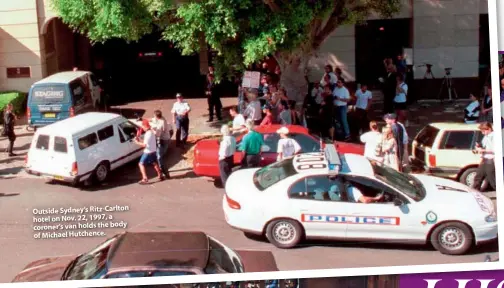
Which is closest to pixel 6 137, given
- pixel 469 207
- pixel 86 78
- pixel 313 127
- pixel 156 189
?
pixel 86 78

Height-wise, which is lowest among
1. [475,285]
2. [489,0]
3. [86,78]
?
[475,285]

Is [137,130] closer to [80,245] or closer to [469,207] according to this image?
[80,245]

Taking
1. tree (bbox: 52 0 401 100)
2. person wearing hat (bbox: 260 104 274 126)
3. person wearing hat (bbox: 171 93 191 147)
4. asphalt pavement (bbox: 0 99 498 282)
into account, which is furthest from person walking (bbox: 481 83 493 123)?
person wearing hat (bbox: 171 93 191 147)

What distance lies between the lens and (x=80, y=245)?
922 cm

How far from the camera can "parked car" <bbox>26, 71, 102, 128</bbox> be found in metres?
9.66

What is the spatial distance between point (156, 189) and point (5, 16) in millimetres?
2487

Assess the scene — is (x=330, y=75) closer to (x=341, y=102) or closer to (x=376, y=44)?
(x=341, y=102)

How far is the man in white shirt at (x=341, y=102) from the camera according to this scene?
33.0 feet

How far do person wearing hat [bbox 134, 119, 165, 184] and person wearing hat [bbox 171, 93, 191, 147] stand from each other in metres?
0.27

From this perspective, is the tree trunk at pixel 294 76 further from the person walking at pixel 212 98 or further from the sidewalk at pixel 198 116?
the person walking at pixel 212 98

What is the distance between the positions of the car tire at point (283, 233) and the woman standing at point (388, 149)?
1.30 m

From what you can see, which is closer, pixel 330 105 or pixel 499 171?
pixel 499 171

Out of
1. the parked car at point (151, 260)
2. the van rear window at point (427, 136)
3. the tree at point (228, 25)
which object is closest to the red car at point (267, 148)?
the tree at point (228, 25)

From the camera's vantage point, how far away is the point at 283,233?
9.20 meters
